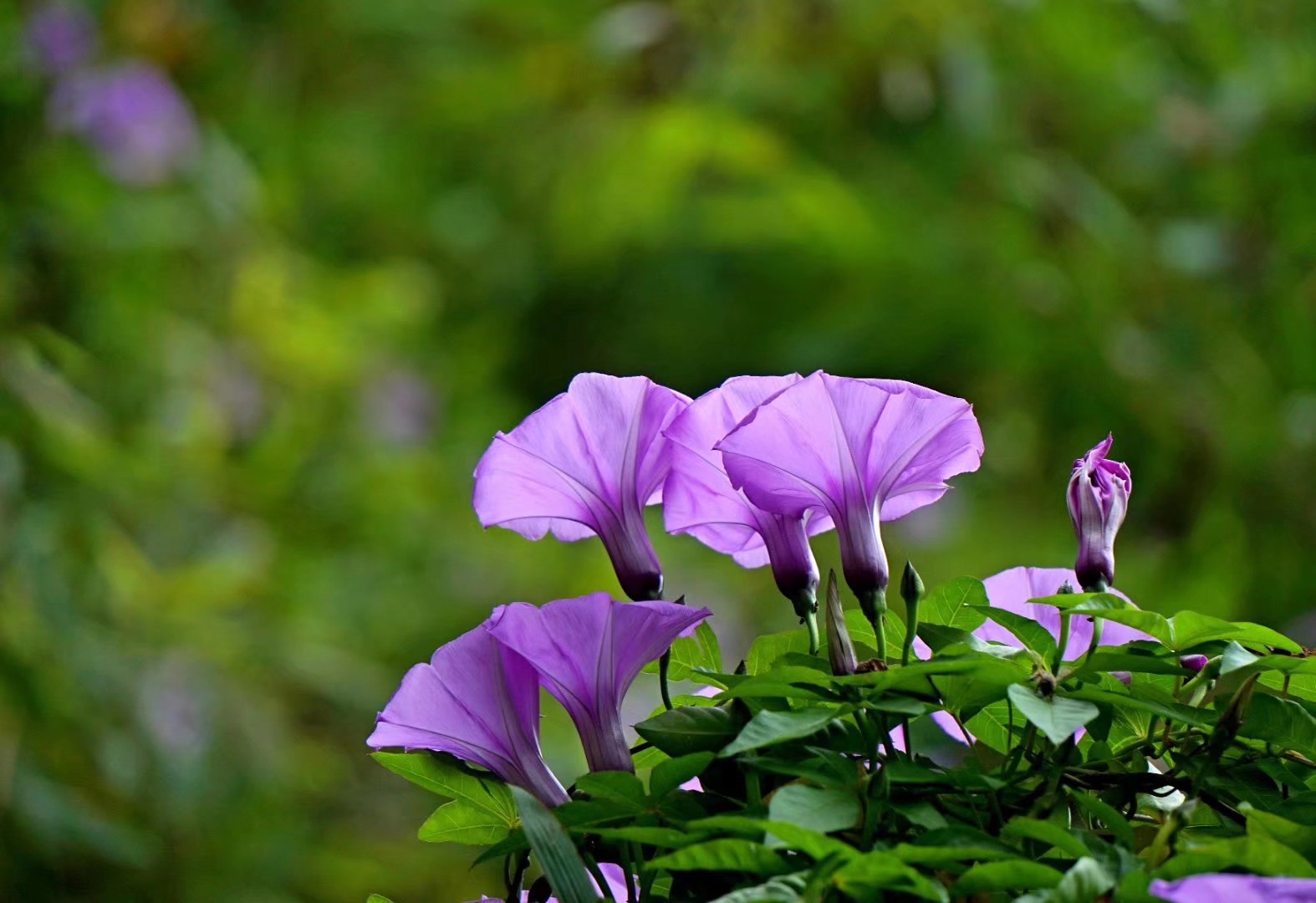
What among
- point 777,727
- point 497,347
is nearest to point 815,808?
point 777,727

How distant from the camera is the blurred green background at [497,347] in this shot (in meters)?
1.10

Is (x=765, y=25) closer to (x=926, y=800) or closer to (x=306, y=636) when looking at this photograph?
(x=306, y=636)

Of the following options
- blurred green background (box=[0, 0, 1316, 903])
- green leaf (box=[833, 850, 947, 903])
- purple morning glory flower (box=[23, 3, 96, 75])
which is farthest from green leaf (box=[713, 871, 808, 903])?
purple morning glory flower (box=[23, 3, 96, 75])

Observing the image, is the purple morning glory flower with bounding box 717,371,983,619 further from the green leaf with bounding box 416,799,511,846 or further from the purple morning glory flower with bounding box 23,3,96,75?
the purple morning glory flower with bounding box 23,3,96,75

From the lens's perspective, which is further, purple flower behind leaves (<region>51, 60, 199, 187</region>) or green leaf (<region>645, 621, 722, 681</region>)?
purple flower behind leaves (<region>51, 60, 199, 187</region>)

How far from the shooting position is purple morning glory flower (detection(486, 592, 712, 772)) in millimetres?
242

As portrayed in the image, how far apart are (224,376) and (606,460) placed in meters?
1.15

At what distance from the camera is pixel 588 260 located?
1.76m

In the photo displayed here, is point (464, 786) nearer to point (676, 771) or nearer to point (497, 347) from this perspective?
point (676, 771)

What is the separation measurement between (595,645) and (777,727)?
5cm

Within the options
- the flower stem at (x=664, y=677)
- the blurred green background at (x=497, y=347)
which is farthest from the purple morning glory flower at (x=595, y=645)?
the blurred green background at (x=497, y=347)

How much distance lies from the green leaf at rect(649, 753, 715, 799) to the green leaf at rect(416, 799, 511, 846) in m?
0.05

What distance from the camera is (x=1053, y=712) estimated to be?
0.21 meters

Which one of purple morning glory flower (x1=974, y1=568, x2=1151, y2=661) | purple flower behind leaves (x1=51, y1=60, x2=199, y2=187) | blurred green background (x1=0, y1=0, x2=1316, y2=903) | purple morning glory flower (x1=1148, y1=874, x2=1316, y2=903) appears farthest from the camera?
purple flower behind leaves (x1=51, y1=60, x2=199, y2=187)
